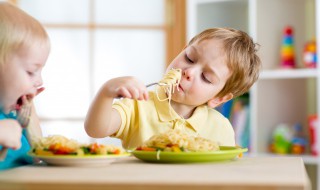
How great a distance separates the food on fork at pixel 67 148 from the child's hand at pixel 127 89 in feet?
0.38

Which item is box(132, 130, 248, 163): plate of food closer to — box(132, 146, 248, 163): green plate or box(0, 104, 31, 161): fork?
box(132, 146, 248, 163): green plate

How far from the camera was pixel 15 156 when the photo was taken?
1.34 m

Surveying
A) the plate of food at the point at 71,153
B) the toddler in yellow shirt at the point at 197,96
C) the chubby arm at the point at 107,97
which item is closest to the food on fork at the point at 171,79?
the toddler in yellow shirt at the point at 197,96

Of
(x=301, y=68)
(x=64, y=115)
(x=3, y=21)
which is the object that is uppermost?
(x=3, y=21)

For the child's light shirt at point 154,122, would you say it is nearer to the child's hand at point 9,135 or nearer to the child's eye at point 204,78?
the child's eye at point 204,78

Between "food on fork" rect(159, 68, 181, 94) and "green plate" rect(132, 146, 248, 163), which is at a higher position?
"food on fork" rect(159, 68, 181, 94)

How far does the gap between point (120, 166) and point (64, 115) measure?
347 cm

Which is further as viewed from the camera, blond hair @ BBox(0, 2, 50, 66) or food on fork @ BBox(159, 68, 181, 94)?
food on fork @ BBox(159, 68, 181, 94)

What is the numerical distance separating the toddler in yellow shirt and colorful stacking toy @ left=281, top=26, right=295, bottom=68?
6.67ft

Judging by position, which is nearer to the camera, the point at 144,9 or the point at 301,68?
the point at 301,68

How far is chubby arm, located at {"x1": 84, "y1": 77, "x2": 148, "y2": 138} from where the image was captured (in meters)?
1.24

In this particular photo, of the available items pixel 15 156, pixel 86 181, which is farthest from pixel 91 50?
pixel 86 181

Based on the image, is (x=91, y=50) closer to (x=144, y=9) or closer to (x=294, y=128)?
(x=144, y=9)

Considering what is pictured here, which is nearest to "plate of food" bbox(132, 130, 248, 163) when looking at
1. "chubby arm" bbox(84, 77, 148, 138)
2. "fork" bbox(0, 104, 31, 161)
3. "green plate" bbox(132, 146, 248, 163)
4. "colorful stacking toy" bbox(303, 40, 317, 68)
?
"green plate" bbox(132, 146, 248, 163)
